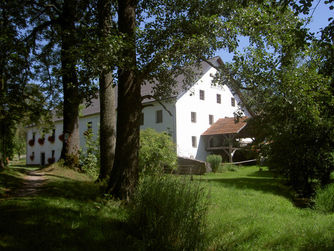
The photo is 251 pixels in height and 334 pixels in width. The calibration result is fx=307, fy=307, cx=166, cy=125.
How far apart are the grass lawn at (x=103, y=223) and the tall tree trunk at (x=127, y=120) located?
1.69 ft

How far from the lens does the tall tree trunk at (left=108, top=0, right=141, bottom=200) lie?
7.18 metres

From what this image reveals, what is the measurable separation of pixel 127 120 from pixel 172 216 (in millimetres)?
3072

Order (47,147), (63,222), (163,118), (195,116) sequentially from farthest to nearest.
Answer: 1. (47,147)
2. (195,116)
3. (163,118)
4. (63,222)

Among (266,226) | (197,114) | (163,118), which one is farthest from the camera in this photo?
(197,114)

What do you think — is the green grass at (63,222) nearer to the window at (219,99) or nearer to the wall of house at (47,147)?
the window at (219,99)

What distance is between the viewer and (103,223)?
5777 mm

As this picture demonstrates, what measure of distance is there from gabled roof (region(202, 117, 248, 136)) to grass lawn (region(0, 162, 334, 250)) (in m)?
17.7

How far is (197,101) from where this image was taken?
2822 centimetres

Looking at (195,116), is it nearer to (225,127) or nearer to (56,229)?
(225,127)

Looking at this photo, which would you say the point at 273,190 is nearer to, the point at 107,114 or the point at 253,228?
the point at 253,228

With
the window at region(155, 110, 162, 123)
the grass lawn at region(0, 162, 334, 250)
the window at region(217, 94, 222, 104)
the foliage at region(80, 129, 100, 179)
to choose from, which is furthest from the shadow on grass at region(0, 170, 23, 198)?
the window at region(217, 94, 222, 104)

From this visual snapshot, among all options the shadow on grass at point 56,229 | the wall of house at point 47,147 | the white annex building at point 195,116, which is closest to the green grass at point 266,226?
the shadow on grass at point 56,229

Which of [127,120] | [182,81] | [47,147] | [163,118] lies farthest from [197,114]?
[127,120]

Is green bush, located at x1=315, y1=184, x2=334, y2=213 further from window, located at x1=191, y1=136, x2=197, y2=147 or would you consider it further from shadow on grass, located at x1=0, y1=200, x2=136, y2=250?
window, located at x1=191, y1=136, x2=197, y2=147
